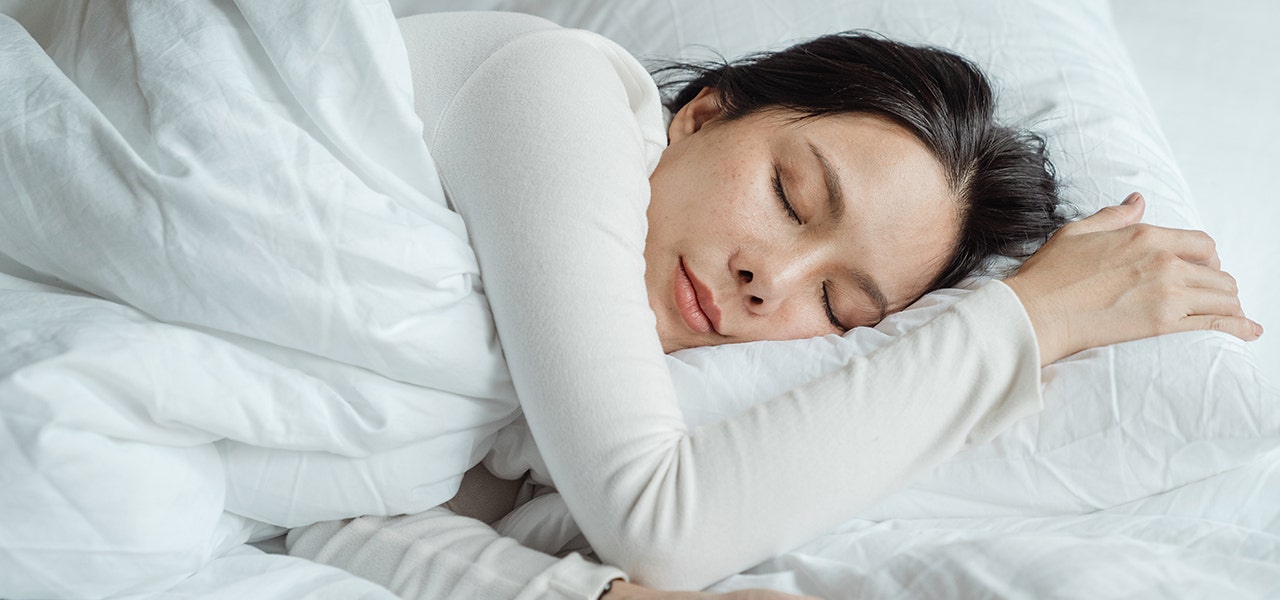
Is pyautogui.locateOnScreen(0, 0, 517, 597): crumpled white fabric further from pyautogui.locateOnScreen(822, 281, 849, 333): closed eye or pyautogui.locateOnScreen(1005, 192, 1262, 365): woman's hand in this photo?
pyautogui.locateOnScreen(1005, 192, 1262, 365): woman's hand

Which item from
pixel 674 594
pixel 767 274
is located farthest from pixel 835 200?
Answer: pixel 674 594

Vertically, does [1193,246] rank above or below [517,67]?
below

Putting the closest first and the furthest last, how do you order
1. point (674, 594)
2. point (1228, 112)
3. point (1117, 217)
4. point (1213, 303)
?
point (674, 594) → point (1213, 303) → point (1117, 217) → point (1228, 112)

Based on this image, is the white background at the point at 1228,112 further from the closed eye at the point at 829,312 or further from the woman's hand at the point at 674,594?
the woman's hand at the point at 674,594

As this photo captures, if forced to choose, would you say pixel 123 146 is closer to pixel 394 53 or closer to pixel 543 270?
pixel 394 53

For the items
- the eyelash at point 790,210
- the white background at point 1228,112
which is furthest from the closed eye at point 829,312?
the white background at point 1228,112

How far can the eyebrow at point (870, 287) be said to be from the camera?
1.16 m

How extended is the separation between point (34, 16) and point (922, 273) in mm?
1038

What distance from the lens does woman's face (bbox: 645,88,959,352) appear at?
43.8 inches

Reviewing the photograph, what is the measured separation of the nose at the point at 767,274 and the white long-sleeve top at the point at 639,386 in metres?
0.13

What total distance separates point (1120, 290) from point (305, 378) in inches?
31.3

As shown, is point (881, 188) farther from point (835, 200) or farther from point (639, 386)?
point (639, 386)

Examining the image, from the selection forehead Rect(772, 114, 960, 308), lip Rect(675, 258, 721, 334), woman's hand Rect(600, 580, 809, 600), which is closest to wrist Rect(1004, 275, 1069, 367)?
forehead Rect(772, 114, 960, 308)

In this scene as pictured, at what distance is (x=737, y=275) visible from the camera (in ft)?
3.67
